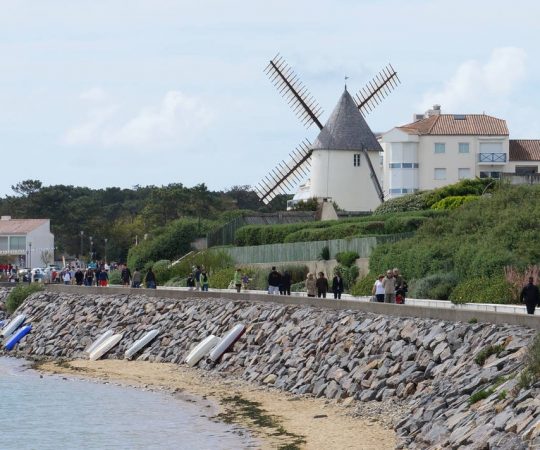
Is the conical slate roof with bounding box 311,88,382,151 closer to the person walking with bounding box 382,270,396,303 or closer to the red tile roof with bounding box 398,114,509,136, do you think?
the red tile roof with bounding box 398,114,509,136

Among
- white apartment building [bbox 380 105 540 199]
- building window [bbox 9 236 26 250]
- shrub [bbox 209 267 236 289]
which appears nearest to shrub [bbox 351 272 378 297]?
shrub [bbox 209 267 236 289]

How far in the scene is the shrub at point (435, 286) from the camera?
42250mm

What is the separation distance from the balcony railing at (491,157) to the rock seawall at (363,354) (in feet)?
144

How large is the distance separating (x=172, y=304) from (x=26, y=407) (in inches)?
515

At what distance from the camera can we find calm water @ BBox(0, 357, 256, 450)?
30781 millimetres

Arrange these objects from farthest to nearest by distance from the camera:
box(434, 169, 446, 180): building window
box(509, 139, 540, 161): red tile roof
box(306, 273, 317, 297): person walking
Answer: box(509, 139, 540, 161): red tile roof
box(434, 169, 446, 180): building window
box(306, 273, 317, 297): person walking

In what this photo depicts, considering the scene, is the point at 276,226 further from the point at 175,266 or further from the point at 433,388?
the point at 433,388

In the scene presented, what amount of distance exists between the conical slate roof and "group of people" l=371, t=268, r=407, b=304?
3897 cm

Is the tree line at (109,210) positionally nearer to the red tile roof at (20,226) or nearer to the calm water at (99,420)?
the red tile roof at (20,226)

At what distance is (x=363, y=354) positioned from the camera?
3391 centimetres

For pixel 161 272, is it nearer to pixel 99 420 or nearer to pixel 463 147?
pixel 463 147

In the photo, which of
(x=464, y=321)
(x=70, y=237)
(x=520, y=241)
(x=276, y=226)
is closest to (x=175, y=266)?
(x=276, y=226)

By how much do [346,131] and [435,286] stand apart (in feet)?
118

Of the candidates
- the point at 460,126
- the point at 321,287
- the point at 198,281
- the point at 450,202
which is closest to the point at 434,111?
the point at 460,126
